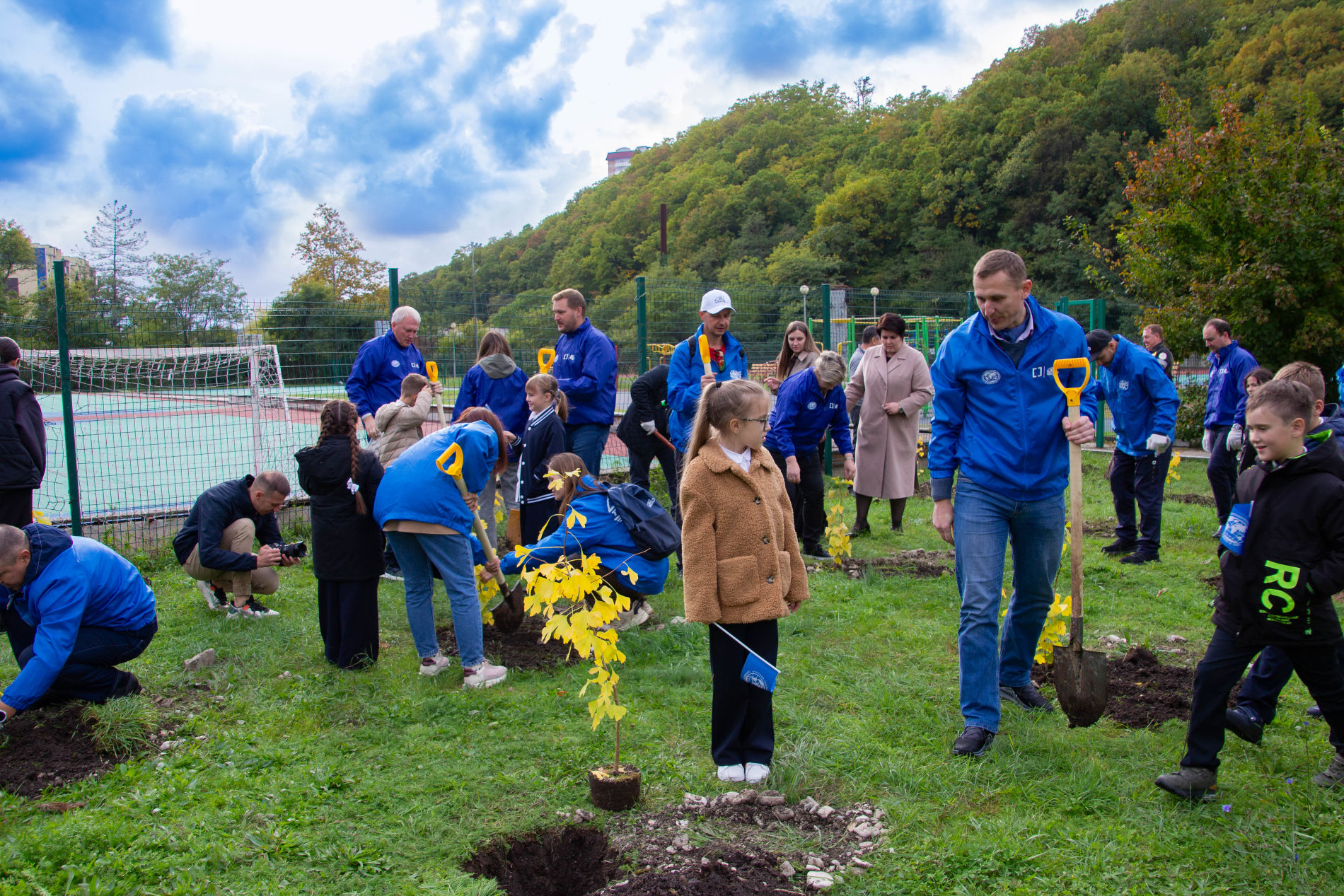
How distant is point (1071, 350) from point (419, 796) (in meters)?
3.24

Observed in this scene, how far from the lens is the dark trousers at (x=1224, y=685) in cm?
302

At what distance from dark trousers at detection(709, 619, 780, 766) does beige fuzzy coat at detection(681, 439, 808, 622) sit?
12 cm

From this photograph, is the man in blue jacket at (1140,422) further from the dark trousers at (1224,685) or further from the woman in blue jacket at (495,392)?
the woman in blue jacket at (495,392)

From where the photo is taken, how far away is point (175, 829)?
298cm

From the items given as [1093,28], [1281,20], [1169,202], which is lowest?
[1169,202]

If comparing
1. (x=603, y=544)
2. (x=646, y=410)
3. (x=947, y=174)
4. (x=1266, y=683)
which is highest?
(x=947, y=174)

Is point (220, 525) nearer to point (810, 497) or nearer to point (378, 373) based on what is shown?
point (378, 373)

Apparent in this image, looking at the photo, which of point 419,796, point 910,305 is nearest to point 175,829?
point 419,796

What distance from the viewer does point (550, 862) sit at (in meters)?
2.88

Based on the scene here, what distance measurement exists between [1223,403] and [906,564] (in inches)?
117

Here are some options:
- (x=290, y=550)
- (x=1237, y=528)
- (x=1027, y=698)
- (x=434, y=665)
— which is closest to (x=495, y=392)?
(x=290, y=550)

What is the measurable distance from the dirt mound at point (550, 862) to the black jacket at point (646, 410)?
15.1 ft

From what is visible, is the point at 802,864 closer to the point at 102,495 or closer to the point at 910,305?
the point at 102,495

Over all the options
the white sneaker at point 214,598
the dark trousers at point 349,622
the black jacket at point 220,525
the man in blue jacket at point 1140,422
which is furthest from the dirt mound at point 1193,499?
the white sneaker at point 214,598
